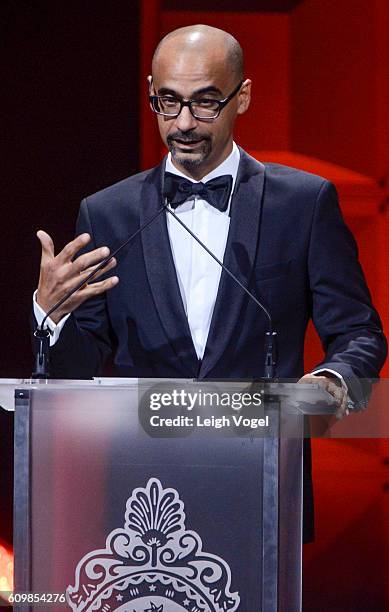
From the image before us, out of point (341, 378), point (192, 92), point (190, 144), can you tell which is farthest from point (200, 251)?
point (341, 378)

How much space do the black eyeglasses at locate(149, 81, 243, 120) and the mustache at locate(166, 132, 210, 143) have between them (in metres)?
0.04

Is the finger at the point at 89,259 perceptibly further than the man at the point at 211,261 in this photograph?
No

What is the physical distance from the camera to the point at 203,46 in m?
2.14

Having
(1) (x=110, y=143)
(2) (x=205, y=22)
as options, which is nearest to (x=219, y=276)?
(1) (x=110, y=143)

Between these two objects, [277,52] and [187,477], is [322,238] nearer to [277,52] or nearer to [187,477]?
[187,477]

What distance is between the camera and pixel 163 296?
2090mm

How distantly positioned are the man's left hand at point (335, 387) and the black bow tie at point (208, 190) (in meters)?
0.61

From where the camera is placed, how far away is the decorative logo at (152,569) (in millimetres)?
1527

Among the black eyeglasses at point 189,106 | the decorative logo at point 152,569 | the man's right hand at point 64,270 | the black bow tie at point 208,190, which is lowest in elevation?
the decorative logo at point 152,569

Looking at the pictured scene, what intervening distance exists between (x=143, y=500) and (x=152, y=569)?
0.33 ft

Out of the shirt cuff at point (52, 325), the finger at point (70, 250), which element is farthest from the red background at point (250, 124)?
the finger at point (70, 250)

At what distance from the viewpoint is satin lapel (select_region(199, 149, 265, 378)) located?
6.78 ft

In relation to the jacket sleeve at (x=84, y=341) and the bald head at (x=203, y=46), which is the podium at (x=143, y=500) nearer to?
the jacket sleeve at (x=84, y=341)

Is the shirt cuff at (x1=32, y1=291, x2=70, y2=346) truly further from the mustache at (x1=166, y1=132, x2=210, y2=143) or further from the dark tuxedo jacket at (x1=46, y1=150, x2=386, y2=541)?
the mustache at (x1=166, y1=132, x2=210, y2=143)
